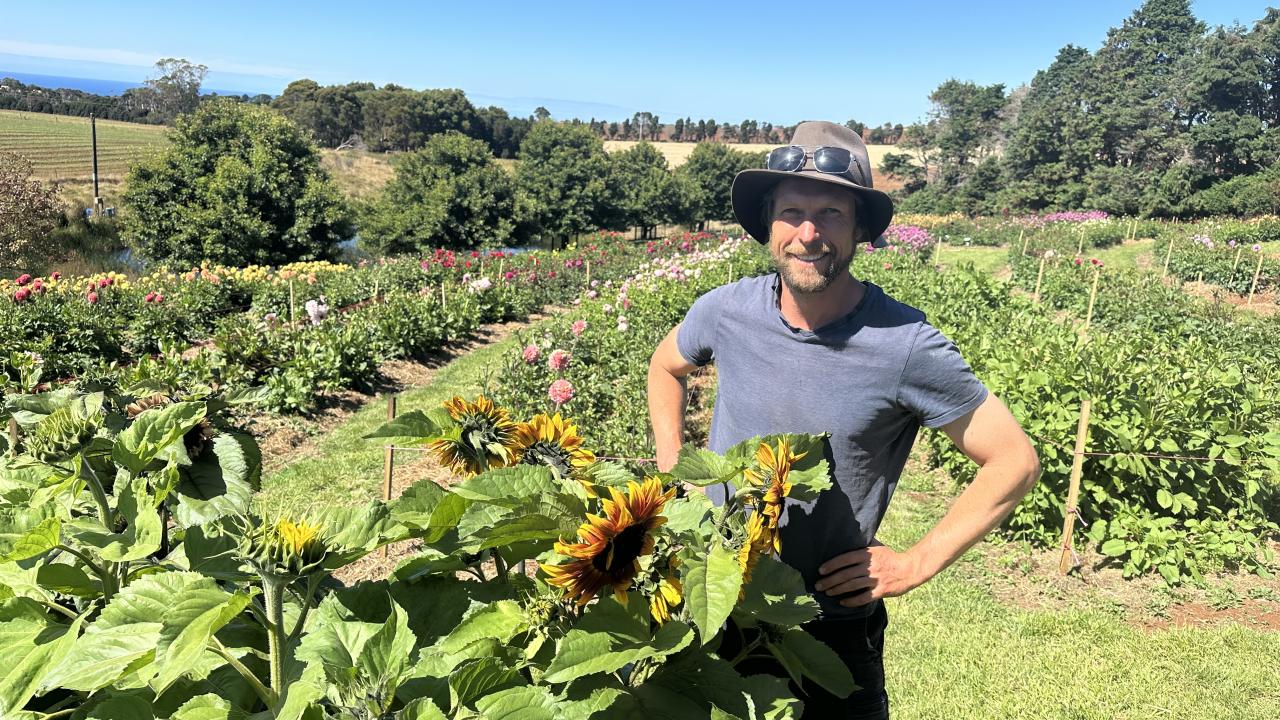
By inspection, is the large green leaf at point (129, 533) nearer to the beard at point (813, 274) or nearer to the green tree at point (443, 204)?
the beard at point (813, 274)

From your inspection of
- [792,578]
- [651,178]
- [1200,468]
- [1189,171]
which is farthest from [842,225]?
[1189,171]

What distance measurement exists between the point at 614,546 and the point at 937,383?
1.34m

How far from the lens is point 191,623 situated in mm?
788

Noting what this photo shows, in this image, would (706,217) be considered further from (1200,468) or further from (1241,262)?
(1200,468)

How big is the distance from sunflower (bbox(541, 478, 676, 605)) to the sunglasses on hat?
1435mm

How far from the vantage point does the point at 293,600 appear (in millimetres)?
1038

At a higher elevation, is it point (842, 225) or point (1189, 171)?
point (1189, 171)

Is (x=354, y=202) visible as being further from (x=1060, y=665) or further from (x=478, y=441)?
(x=478, y=441)

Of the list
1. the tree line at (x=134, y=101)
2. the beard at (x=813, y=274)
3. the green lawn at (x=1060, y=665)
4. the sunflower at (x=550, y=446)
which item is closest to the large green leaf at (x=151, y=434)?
the sunflower at (x=550, y=446)

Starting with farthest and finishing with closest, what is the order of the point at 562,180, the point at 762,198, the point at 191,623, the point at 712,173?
the point at 712,173 → the point at 562,180 → the point at 762,198 → the point at 191,623

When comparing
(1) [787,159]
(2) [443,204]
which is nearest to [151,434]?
(1) [787,159]

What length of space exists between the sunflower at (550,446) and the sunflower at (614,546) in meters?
0.20

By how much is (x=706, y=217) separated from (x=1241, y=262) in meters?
34.4

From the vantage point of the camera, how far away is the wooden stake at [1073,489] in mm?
4859
